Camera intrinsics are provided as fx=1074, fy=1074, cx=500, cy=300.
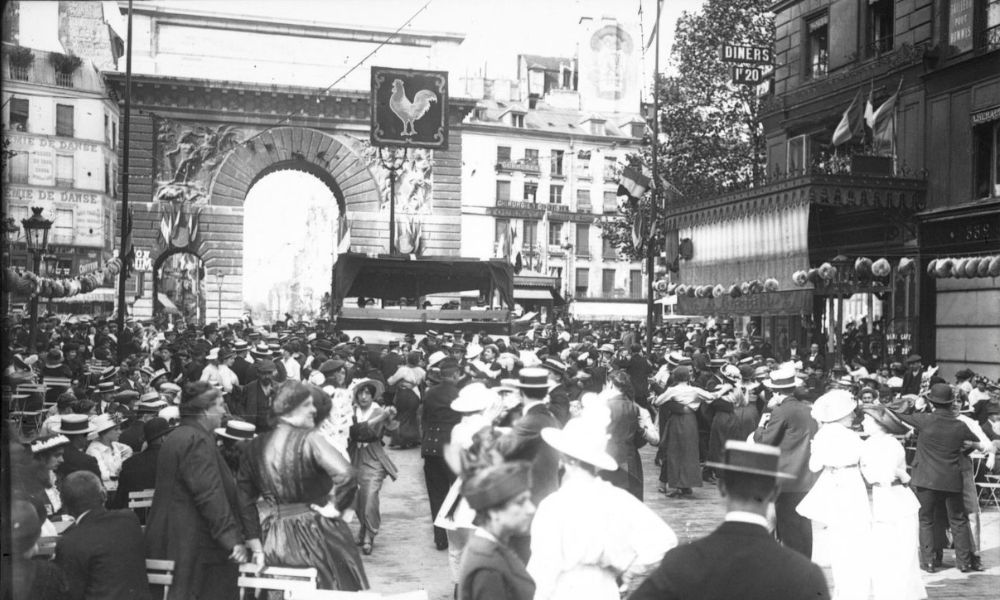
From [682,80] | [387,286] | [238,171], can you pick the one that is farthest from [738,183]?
[238,171]

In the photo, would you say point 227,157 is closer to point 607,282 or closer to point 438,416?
point 607,282

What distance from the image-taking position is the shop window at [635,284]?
75250 mm

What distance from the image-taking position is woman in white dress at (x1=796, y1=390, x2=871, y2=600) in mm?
8766

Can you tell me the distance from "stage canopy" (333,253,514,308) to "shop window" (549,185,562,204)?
39.5 metres

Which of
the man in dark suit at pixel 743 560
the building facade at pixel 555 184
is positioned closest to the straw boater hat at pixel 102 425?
the man in dark suit at pixel 743 560

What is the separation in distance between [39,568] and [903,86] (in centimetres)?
2074

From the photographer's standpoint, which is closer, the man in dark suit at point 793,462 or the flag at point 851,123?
the man in dark suit at point 793,462

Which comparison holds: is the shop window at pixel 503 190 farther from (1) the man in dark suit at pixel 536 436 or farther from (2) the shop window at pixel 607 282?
(1) the man in dark suit at pixel 536 436

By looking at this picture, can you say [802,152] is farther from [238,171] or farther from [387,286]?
[238,171]

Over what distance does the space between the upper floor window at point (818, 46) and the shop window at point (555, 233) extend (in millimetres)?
47164

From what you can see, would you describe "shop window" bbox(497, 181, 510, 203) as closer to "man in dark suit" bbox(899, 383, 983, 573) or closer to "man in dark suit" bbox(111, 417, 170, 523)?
"man in dark suit" bbox(899, 383, 983, 573)

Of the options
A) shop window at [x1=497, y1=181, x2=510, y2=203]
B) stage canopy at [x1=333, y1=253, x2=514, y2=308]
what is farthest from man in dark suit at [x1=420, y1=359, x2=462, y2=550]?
shop window at [x1=497, y1=181, x2=510, y2=203]

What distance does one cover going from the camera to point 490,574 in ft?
14.8

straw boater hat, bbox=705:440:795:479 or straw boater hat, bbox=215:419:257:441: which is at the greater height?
straw boater hat, bbox=705:440:795:479
